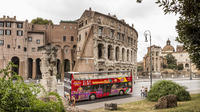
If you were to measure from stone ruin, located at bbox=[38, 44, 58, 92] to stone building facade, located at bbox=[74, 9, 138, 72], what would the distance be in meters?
16.1

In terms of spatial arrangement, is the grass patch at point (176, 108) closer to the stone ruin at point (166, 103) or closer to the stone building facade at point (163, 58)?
the stone ruin at point (166, 103)

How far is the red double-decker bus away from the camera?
17.0 m

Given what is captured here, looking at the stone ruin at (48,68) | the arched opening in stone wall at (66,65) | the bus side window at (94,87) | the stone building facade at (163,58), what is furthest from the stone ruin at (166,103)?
the stone building facade at (163,58)

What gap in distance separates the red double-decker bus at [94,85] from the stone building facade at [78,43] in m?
12.6

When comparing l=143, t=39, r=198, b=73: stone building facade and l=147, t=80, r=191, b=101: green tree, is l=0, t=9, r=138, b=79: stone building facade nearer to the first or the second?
l=147, t=80, r=191, b=101: green tree

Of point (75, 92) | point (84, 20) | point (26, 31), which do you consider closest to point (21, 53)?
point (26, 31)

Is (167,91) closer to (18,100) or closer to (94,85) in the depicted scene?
(94,85)

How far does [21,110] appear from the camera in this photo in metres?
2.55

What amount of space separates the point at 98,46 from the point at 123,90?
16.6 meters

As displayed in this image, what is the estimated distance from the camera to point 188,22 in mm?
8969

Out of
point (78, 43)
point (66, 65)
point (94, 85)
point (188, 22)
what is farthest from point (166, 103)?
point (66, 65)

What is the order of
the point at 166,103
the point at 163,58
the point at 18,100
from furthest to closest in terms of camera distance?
1. the point at 163,58
2. the point at 166,103
3. the point at 18,100

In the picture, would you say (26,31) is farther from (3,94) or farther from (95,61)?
(3,94)

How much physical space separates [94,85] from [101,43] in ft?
57.5
